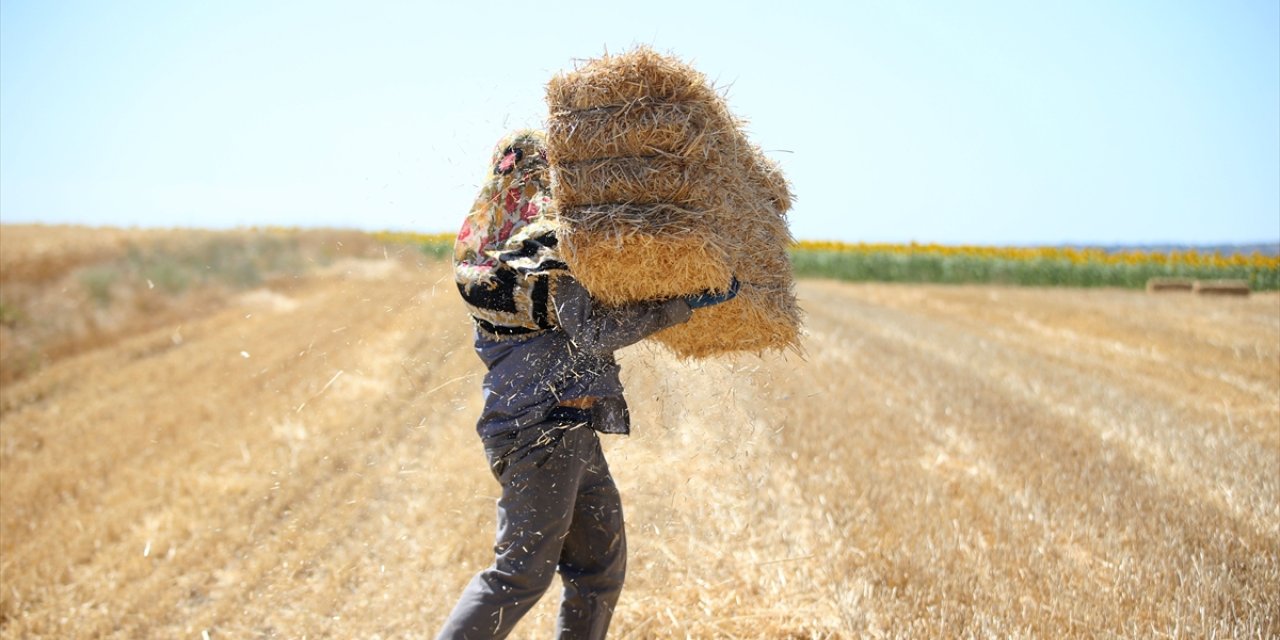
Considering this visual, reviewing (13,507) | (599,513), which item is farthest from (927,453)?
(13,507)

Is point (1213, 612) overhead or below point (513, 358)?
below

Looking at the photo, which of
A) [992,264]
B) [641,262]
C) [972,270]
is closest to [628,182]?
[641,262]

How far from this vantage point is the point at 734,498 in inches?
217

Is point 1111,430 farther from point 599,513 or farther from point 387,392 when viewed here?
point 387,392

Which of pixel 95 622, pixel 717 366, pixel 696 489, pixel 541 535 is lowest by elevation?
pixel 95 622

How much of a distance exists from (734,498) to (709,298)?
253cm

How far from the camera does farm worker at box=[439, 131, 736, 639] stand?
301 cm

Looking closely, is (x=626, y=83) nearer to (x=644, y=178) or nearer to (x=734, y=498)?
(x=644, y=178)

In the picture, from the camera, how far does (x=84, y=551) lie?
567 cm

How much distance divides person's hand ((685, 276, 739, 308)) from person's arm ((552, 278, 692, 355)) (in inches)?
3.6

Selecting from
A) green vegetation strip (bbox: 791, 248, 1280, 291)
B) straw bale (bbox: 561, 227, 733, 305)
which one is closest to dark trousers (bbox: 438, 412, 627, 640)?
straw bale (bbox: 561, 227, 733, 305)

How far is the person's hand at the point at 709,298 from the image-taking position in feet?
10.5

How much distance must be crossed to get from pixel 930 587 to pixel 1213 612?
1082mm

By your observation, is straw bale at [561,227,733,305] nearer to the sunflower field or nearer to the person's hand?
Answer: the person's hand
